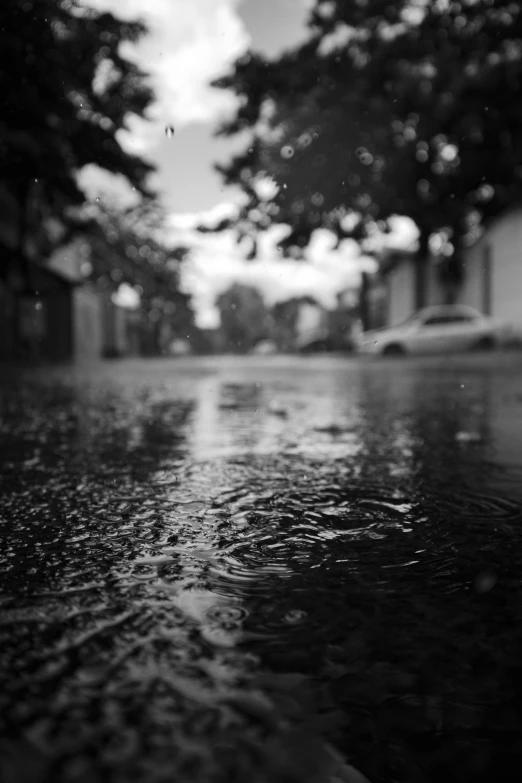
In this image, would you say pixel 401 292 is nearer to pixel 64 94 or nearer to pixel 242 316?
pixel 64 94

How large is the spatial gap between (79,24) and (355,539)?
990 cm

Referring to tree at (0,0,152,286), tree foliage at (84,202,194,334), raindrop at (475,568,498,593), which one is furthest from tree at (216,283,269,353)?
raindrop at (475,568,498,593)

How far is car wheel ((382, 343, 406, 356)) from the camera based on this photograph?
72.0ft

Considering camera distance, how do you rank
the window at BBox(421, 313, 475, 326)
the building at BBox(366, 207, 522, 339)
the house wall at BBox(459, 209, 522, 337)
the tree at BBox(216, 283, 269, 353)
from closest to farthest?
the window at BBox(421, 313, 475, 326) → the house wall at BBox(459, 209, 522, 337) → the building at BBox(366, 207, 522, 339) → the tree at BBox(216, 283, 269, 353)

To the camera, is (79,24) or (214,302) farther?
(214,302)

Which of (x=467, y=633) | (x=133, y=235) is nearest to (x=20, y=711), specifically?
(x=467, y=633)

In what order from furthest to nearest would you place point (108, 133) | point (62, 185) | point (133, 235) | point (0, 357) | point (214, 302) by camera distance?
point (214, 302) < point (133, 235) < point (0, 357) < point (62, 185) < point (108, 133)

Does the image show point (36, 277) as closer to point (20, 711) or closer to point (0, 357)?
point (0, 357)

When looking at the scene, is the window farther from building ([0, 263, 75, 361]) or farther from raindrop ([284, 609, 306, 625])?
raindrop ([284, 609, 306, 625])

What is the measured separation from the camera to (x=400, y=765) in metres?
0.57

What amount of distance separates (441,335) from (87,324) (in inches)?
525

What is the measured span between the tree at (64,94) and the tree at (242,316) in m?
70.9

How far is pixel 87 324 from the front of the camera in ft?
88.6

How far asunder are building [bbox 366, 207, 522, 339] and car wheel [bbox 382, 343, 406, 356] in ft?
11.0
